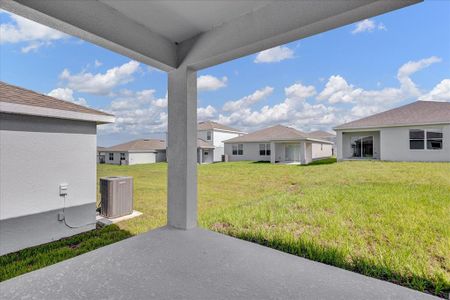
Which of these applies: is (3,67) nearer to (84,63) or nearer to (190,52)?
(84,63)

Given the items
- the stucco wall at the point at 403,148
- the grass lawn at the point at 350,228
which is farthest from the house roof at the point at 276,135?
the grass lawn at the point at 350,228

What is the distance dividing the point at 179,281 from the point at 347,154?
11064mm

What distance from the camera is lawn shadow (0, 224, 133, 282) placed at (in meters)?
2.56

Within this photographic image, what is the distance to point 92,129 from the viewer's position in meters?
3.86

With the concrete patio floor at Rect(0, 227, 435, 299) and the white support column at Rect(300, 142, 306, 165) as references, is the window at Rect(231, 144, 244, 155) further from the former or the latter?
the concrete patio floor at Rect(0, 227, 435, 299)

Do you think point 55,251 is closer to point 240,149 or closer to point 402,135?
point 402,135

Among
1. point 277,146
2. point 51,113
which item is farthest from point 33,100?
point 277,146

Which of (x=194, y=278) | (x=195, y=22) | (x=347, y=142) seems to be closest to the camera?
(x=194, y=278)

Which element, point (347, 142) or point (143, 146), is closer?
point (347, 142)

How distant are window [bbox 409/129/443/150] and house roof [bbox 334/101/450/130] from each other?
434 mm

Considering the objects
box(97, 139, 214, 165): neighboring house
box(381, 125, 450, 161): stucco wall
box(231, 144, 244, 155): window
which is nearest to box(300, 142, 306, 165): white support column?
box(381, 125, 450, 161): stucco wall

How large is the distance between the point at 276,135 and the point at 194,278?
1405 centimetres

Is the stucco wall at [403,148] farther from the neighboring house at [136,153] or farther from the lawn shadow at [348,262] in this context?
the neighboring house at [136,153]

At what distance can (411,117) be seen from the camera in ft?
28.1
